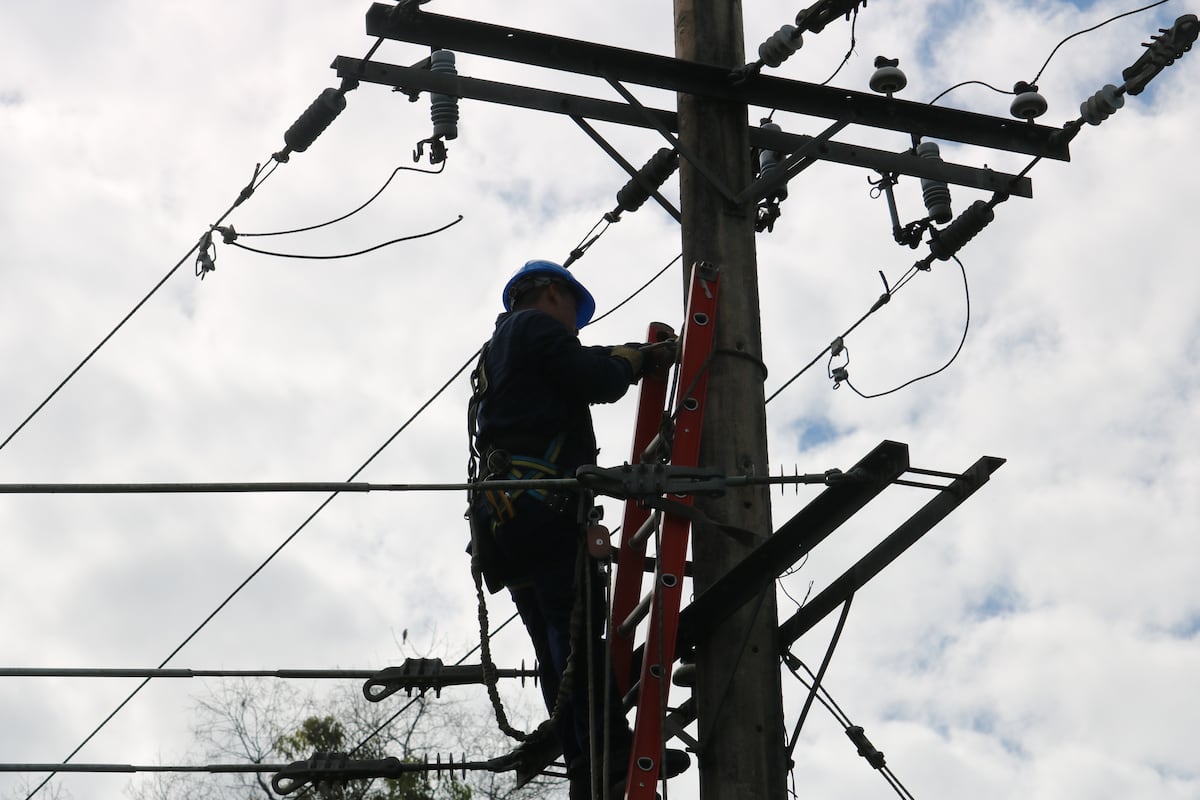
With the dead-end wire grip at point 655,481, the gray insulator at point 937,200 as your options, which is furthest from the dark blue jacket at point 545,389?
the gray insulator at point 937,200

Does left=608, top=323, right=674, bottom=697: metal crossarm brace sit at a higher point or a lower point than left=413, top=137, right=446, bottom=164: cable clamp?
lower

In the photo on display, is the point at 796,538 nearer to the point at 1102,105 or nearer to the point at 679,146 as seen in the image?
the point at 679,146

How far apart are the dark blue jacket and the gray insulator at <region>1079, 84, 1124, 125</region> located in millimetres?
2435

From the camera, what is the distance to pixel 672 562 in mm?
5250

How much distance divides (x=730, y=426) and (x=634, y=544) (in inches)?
24.9

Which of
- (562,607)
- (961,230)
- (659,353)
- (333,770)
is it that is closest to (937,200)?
(961,230)

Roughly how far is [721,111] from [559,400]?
1.36 m

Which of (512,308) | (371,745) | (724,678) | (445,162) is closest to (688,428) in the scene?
(724,678)

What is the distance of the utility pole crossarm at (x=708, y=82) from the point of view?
5969 millimetres

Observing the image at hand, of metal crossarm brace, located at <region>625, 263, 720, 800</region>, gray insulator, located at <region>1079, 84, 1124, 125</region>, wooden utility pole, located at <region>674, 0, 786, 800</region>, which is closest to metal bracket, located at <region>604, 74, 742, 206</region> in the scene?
wooden utility pole, located at <region>674, 0, 786, 800</region>

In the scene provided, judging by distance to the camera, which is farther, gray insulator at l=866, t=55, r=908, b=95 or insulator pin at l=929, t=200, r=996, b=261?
insulator pin at l=929, t=200, r=996, b=261

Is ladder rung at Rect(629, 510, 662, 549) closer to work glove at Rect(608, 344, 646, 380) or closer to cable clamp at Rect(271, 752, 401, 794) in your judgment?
work glove at Rect(608, 344, 646, 380)

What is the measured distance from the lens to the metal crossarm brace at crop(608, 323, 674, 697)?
5.78m

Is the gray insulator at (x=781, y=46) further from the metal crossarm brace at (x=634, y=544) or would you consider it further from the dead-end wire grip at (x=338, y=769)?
the dead-end wire grip at (x=338, y=769)
